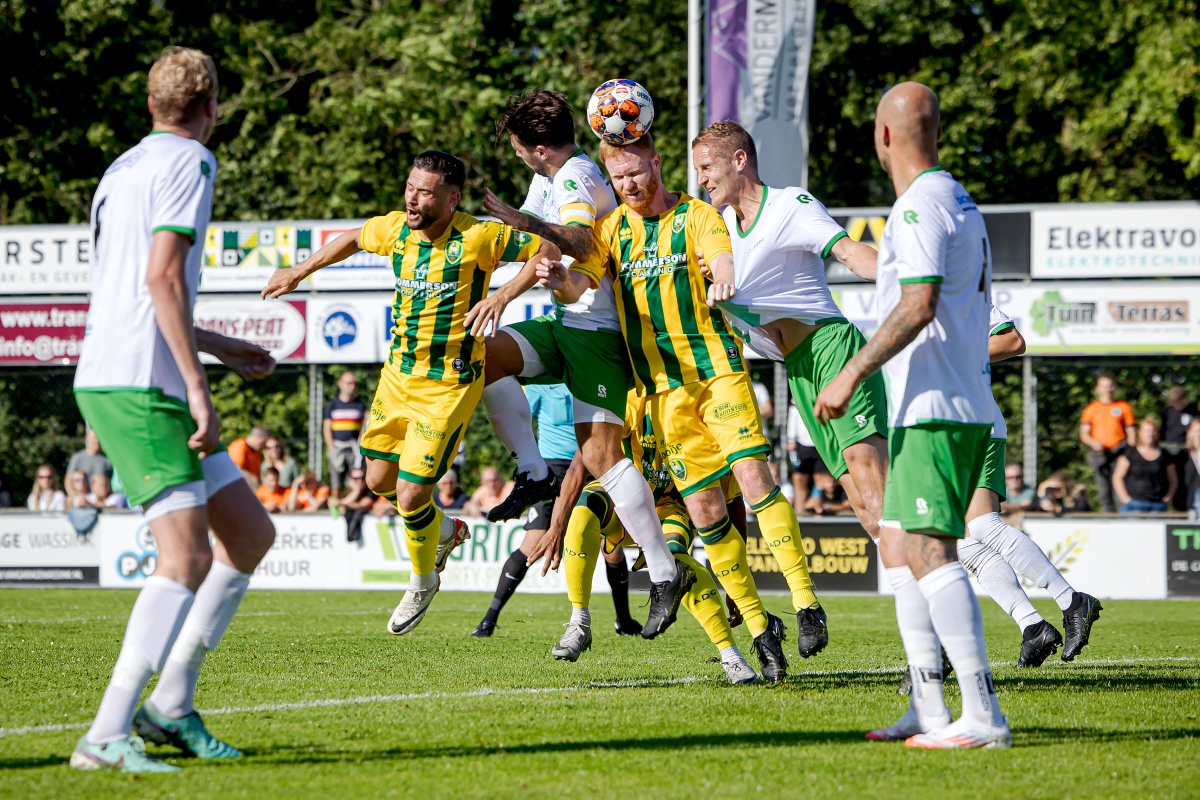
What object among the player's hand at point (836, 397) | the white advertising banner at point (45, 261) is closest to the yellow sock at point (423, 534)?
the player's hand at point (836, 397)

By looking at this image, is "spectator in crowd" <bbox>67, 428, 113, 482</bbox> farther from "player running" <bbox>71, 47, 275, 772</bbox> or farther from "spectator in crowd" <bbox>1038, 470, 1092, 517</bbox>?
"player running" <bbox>71, 47, 275, 772</bbox>

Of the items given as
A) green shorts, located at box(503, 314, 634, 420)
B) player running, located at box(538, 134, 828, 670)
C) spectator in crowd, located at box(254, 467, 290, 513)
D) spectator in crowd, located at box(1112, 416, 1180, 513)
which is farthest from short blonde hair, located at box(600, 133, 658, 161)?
spectator in crowd, located at box(254, 467, 290, 513)

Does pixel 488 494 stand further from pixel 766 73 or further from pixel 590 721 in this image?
pixel 590 721

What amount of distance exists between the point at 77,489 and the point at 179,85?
1433 centimetres

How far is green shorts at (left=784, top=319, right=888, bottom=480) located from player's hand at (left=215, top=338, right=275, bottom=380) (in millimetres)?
2609

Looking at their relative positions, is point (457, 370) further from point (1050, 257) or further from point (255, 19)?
point (255, 19)

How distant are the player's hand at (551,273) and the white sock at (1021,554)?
2546 millimetres

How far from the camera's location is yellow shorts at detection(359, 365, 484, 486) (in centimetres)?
702

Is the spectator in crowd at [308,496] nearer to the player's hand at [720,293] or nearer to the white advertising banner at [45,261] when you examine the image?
the white advertising banner at [45,261]

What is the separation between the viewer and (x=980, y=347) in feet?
15.6

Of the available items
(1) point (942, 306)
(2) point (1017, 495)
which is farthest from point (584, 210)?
(2) point (1017, 495)

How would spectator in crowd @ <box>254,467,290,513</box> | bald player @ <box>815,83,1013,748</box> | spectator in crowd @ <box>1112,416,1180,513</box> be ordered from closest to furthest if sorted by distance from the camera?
1. bald player @ <box>815,83,1013,748</box>
2. spectator in crowd @ <box>1112,416,1180,513</box>
3. spectator in crowd @ <box>254,467,290,513</box>

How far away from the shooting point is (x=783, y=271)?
6.46 m

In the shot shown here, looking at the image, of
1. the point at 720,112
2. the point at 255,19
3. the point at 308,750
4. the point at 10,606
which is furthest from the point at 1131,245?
the point at 255,19
